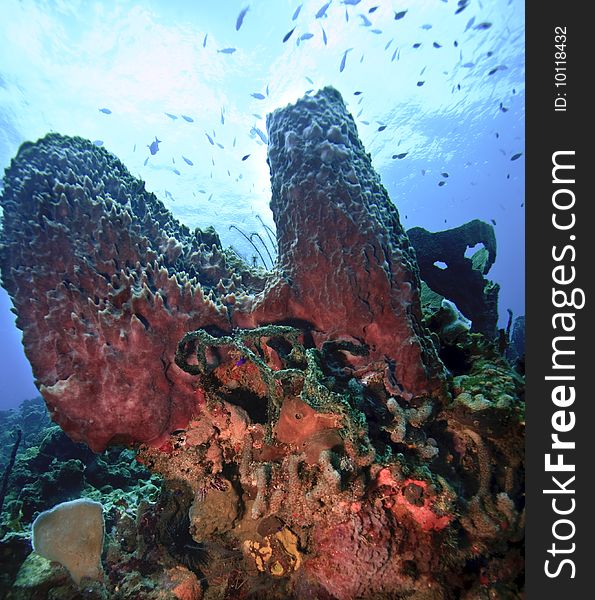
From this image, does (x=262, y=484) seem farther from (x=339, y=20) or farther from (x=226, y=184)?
(x=226, y=184)

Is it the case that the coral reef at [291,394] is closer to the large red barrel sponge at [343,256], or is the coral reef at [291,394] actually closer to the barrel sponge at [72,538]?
the large red barrel sponge at [343,256]

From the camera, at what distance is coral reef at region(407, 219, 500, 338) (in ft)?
18.1

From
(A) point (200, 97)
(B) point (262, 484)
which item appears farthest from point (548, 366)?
(A) point (200, 97)

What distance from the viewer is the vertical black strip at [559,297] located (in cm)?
222

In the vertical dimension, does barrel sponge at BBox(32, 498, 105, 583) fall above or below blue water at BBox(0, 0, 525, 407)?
below

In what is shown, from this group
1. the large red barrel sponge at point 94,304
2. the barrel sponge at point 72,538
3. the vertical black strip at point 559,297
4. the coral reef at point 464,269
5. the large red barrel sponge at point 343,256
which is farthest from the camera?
the coral reef at point 464,269

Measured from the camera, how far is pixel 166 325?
308 cm

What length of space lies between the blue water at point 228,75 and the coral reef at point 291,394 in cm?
1001

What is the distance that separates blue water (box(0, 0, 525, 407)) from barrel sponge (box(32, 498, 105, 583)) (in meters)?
11.3

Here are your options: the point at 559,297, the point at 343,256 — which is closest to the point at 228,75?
the point at 343,256

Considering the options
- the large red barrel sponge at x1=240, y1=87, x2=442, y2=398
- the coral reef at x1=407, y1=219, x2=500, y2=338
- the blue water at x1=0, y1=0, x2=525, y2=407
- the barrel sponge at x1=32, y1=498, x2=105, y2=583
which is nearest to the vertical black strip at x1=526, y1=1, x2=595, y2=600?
the large red barrel sponge at x1=240, y1=87, x2=442, y2=398

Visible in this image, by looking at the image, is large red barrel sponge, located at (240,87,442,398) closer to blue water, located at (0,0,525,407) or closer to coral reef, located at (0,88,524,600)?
coral reef, located at (0,88,524,600)

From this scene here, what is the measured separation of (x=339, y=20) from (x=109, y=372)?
24714 millimetres

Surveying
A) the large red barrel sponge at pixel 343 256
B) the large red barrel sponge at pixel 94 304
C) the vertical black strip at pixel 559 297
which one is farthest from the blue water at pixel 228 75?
the vertical black strip at pixel 559 297
